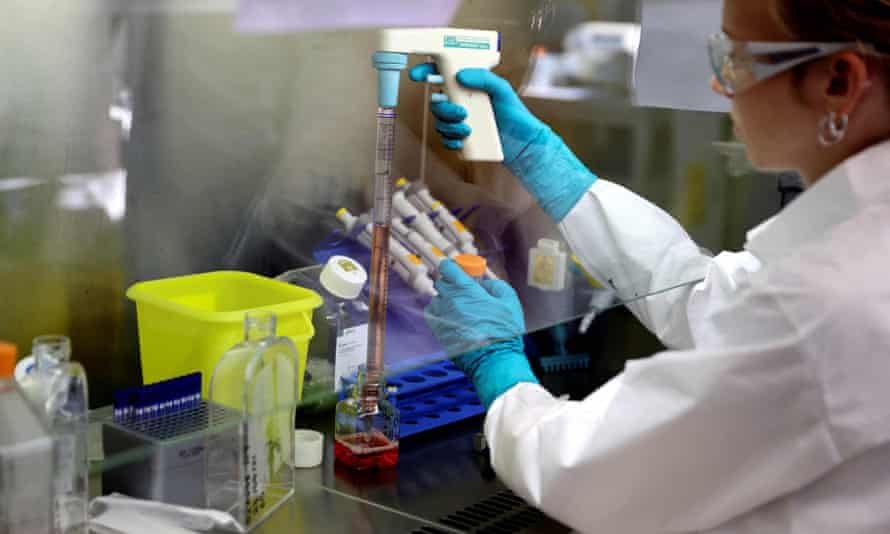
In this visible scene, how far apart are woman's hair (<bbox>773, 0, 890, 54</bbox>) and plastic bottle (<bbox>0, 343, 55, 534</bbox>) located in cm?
104

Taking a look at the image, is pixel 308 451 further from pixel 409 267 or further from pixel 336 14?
pixel 336 14

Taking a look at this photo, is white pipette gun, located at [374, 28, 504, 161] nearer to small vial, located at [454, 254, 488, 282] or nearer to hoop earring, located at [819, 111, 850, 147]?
small vial, located at [454, 254, 488, 282]

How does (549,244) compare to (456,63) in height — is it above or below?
below

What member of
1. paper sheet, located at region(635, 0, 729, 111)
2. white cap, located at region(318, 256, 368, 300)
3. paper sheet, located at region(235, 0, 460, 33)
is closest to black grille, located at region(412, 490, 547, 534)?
white cap, located at region(318, 256, 368, 300)

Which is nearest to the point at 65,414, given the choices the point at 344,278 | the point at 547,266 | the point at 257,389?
the point at 257,389

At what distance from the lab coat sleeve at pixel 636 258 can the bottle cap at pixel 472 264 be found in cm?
23

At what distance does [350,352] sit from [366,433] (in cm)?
16

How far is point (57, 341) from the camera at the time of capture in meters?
1.38

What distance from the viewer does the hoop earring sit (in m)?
1.34

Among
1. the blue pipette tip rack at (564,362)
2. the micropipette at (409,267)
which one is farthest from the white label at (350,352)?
the blue pipette tip rack at (564,362)

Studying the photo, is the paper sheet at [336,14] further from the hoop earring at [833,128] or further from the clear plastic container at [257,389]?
the hoop earring at [833,128]

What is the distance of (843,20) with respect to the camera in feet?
4.22

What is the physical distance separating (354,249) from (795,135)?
33.1 inches

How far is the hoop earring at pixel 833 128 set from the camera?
4.39 ft
